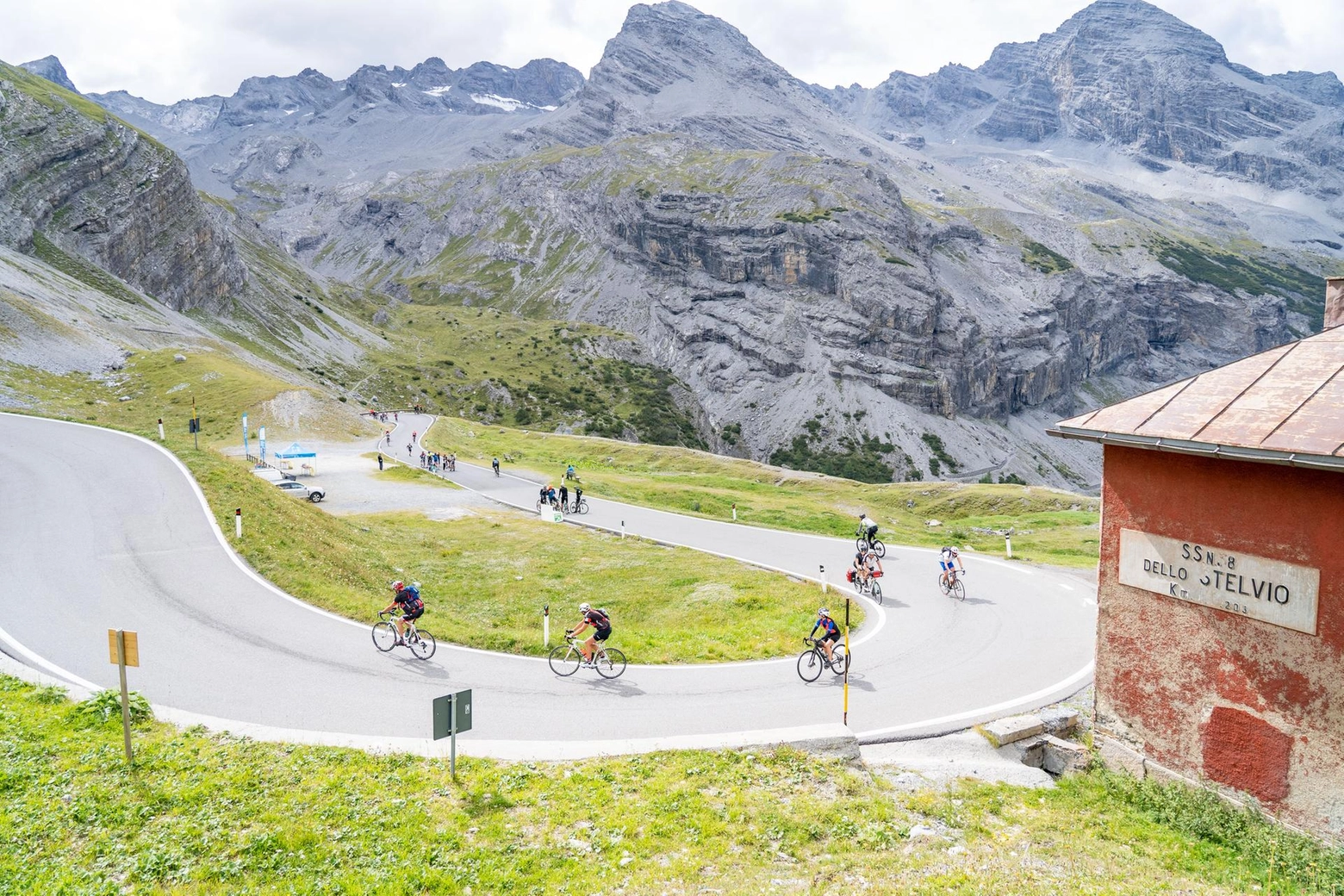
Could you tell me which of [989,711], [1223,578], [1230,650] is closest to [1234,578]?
[1223,578]

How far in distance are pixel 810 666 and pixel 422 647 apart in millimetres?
8957

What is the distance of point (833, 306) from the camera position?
170 metres

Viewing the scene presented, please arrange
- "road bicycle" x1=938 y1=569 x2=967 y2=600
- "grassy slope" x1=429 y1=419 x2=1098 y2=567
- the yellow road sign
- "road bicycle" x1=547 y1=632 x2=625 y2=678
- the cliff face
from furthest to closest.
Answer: the cliff face < "grassy slope" x1=429 y1=419 x2=1098 y2=567 < "road bicycle" x1=938 y1=569 x2=967 y2=600 < "road bicycle" x1=547 y1=632 x2=625 y2=678 < the yellow road sign

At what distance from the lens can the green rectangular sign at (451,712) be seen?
10.7 metres

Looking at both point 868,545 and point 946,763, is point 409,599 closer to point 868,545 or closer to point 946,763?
point 946,763

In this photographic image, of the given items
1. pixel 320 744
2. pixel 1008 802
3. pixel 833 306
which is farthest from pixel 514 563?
pixel 833 306

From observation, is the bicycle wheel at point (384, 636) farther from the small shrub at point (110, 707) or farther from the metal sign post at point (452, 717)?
the metal sign post at point (452, 717)

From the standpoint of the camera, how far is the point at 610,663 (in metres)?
16.3

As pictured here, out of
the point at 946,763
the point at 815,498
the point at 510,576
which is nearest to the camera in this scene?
the point at 946,763

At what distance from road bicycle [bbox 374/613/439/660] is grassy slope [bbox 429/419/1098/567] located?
23604 millimetres

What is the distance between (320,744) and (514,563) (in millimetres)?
17051

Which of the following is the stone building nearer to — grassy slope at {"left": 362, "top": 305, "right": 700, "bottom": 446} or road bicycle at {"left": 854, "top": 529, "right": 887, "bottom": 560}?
road bicycle at {"left": 854, "top": 529, "right": 887, "bottom": 560}

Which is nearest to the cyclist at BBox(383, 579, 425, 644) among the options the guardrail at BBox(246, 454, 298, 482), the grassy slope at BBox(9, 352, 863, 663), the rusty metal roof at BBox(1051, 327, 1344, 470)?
the grassy slope at BBox(9, 352, 863, 663)

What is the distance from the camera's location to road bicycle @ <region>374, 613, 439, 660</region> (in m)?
16.7
